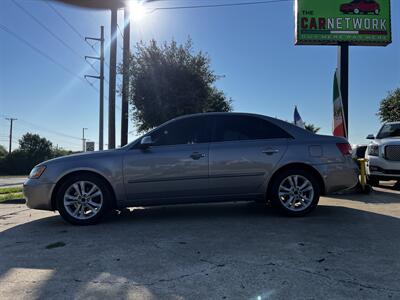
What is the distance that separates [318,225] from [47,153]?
84240 mm

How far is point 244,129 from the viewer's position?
665 cm

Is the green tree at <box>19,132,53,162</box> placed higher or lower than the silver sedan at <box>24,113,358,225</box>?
higher

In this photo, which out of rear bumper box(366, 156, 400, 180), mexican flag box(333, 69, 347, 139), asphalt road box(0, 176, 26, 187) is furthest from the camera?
asphalt road box(0, 176, 26, 187)

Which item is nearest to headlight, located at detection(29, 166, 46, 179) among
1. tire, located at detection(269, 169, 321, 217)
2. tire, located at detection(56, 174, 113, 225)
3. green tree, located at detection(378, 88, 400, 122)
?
tire, located at detection(56, 174, 113, 225)

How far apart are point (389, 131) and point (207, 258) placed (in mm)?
8961

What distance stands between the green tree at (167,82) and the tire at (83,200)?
27.9 ft

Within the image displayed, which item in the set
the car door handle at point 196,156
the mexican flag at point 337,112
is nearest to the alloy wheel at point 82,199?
the car door handle at point 196,156

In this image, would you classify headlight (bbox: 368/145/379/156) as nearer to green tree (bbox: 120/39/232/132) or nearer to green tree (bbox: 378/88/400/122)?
green tree (bbox: 120/39/232/132)

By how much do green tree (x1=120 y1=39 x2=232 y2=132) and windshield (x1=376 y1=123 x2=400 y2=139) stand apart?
20.2ft

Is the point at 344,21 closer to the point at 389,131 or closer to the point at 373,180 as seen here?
the point at 389,131

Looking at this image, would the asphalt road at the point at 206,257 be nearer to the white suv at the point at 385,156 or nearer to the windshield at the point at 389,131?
the white suv at the point at 385,156

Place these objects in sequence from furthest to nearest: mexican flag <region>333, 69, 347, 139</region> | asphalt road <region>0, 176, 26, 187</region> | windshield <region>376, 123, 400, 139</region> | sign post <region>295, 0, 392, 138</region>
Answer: asphalt road <region>0, 176, 26, 187</region>, sign post <region>295, 0, 392, 138</region>, windshield <region>376, 123, 400, 139</region>, mexican flag <region>333, 69, 347, 139</region>

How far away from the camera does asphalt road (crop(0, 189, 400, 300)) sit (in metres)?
3.54

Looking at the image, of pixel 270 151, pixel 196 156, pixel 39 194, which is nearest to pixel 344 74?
pixel 270 151
